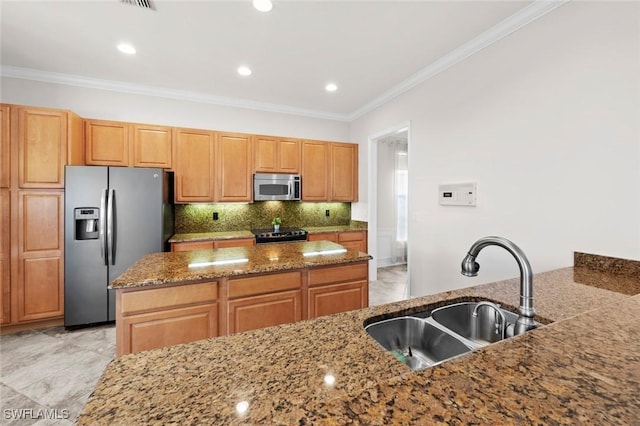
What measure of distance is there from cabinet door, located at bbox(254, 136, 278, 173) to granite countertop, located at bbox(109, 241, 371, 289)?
1.78m

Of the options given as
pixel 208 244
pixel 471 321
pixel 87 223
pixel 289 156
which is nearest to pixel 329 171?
pixel 289 156

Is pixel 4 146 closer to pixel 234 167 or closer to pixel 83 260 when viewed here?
pixel 83 260

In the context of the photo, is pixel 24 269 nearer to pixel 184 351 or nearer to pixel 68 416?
pixel 68 416

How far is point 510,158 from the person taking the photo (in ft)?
7.50

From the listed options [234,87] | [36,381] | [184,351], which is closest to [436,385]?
[184,351]

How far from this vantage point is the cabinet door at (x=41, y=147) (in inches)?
109

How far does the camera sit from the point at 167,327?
1.71m

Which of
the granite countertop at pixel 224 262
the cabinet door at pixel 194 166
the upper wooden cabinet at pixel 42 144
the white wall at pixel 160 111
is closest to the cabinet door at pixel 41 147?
the upper wooden cabinet at pixel 42 144

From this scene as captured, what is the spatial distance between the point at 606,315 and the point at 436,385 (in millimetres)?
772

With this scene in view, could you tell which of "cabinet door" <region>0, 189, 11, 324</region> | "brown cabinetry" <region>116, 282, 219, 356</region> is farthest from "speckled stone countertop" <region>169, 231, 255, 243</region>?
"brown cabinetry" <region>116, 282, 219, 356</region>

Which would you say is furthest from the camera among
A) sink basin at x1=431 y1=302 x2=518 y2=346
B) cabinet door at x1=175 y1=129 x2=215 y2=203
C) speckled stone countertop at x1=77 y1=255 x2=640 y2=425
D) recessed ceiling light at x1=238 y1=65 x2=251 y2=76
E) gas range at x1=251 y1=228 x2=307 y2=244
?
gas range at x1=251 y1=228 x2=307 y2=244

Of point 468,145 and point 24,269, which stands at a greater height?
point 468,145

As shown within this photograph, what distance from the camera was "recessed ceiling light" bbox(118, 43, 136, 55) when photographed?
2.64 meters

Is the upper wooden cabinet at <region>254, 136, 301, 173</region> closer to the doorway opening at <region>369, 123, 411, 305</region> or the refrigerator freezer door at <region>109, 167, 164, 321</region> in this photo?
the refrigerator freezer door at <region>109, 167, 164, 321</region>
